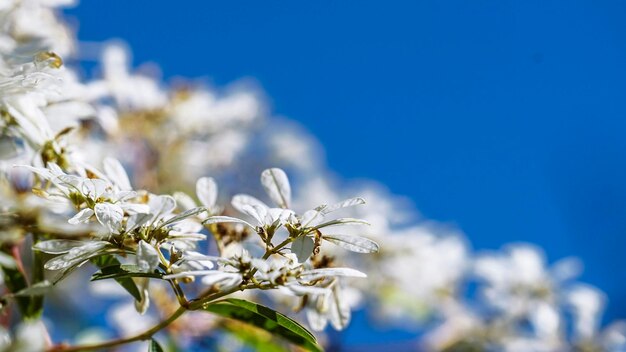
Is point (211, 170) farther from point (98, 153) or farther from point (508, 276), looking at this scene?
point (98, 153)

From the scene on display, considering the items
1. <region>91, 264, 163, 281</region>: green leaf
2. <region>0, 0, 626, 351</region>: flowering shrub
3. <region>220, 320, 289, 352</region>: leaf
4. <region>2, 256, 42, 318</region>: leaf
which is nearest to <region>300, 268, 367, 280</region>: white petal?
<region>0, 0, 626, 351</region>: flowering shrub

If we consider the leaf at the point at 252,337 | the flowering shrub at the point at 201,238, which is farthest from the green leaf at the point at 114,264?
the leaf at the point at 252,337

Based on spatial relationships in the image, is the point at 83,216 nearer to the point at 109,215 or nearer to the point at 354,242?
the point at 109,215

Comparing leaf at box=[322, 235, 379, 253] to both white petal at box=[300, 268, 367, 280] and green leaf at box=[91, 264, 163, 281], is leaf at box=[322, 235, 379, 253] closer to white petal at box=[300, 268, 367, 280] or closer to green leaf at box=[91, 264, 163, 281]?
white petal at box=[300, 268, 367, 280]

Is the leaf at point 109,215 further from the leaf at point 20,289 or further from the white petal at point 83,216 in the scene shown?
the leaf at point 20,289

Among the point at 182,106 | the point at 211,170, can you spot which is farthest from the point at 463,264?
the point at 182,106

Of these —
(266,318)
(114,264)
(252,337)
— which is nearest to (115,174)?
(114,264)
